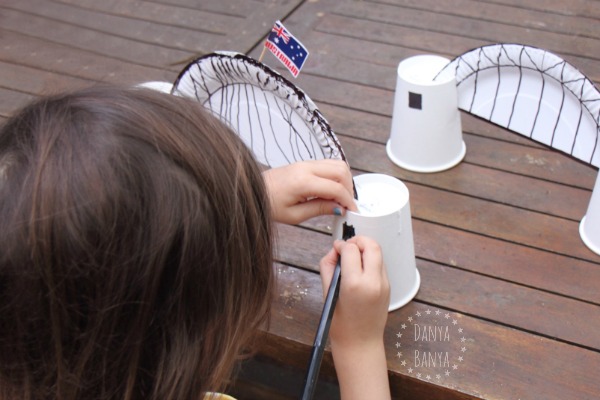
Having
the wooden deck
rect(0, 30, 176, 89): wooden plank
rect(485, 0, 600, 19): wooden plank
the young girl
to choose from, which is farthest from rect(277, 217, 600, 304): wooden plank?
rect(485, 0, 600, 19): wooden plank

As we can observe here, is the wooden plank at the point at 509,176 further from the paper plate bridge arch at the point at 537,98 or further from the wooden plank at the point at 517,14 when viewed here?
the wooden plank at the point at 517,14

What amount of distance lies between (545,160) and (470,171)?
0.14 metres

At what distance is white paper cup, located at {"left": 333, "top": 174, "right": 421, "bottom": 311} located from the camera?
85 centimetres

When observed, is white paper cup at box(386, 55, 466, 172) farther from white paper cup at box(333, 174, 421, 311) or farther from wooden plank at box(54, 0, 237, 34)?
wooden plank at box(54, 0, 237, 34)

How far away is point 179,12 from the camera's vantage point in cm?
182

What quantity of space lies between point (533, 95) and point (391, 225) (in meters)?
0.37

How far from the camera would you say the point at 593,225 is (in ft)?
3.26

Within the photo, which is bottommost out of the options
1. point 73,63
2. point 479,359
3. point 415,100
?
point 479,359

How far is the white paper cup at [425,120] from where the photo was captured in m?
1.10

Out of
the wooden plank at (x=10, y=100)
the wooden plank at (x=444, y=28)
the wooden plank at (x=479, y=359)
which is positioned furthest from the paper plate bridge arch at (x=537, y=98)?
the wooden plank at (x=10, y=100)

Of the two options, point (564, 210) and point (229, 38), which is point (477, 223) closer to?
point (564, 210)

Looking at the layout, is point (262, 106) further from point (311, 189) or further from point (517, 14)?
point (517, 14)

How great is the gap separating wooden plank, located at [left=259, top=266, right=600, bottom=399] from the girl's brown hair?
308 millimetres

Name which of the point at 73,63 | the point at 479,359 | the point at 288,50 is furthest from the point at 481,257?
the point at 73,63
